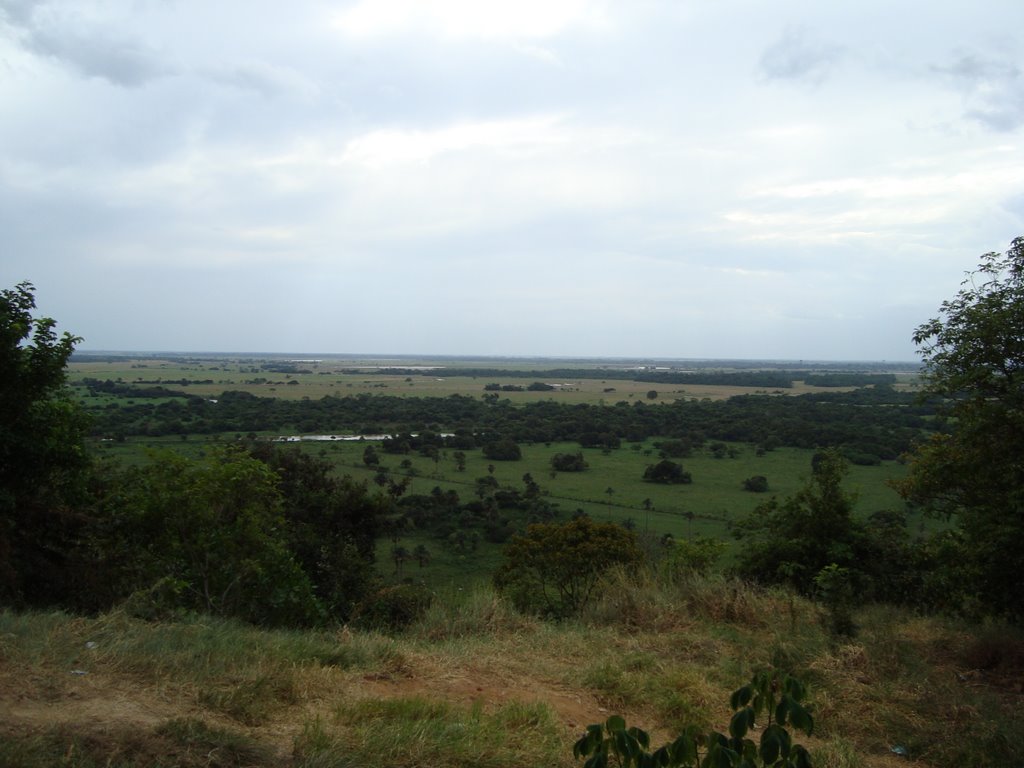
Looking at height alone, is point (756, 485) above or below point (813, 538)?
below

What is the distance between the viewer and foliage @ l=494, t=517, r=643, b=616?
1184cm

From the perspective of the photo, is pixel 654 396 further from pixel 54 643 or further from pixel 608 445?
pixel 54 643

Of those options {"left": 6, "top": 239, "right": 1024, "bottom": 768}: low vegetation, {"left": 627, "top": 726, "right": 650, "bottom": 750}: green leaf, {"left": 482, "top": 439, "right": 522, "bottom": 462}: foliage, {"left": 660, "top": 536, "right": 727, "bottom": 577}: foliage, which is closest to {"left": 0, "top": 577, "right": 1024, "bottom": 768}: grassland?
{"left": 6, "top": 239, "right": 1024, "bottom": 768}: low vegetation

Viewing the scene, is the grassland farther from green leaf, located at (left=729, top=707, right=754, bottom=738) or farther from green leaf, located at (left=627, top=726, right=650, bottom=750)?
green leaf, located at (left=729, top=707, right=754, bottom=738)

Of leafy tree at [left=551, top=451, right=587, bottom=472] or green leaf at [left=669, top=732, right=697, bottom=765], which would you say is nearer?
green leaf at [left=669, top=732, right=697, bottom=765]

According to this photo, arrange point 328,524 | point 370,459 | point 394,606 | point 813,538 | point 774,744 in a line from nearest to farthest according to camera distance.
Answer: point 774,744 < point 394,606 < point 813,538 < point 328,524 < point 370,459

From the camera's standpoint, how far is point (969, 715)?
4.97 m

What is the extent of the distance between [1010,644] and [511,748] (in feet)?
17.0

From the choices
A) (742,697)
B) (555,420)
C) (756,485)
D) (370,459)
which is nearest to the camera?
(742,697)

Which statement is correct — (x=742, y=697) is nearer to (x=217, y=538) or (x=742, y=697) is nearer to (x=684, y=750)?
(x=684, y=750)

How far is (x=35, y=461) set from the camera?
813 cm

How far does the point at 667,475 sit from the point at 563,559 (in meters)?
25.2

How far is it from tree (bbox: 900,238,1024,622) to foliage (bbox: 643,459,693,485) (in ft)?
93.4

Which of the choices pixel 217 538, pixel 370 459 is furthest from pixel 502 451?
pixel 217 538
